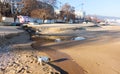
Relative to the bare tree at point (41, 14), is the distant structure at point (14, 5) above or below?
above

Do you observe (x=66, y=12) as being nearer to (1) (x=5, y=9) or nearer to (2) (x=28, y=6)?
(2) (x=28, y=6)

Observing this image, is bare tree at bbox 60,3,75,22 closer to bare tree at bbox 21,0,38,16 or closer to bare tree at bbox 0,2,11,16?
bare tree at bbox 21,0,38,16

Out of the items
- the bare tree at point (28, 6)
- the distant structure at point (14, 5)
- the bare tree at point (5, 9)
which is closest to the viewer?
the bare tree at point (5, 9)

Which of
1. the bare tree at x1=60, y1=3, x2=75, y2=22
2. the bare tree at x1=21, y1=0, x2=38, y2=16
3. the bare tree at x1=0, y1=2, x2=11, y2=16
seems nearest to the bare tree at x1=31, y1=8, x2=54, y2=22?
the bare tree at x1=21, y1=0, x2=38, y2=16

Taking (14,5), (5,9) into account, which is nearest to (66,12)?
(14,5)

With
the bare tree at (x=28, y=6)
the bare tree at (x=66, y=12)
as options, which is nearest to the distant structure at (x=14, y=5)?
the bare tree at (x=28, y=6)

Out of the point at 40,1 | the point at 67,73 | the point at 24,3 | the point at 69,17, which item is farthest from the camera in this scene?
the point at 69,17

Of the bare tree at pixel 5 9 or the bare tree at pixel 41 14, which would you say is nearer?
the bare tree at pixel 5 9

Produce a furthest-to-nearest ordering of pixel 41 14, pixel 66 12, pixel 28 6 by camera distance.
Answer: pixel 66 12, pixel 28 6, pixel 41 14

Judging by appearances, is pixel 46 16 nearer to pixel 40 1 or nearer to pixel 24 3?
pixel 24 3

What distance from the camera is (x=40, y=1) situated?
292 feet

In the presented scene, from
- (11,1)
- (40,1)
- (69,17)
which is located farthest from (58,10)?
(11,1)

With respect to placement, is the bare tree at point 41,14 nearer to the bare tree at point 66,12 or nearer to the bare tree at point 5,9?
the bare tree at point 5,9

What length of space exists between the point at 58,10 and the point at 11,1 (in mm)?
29699
